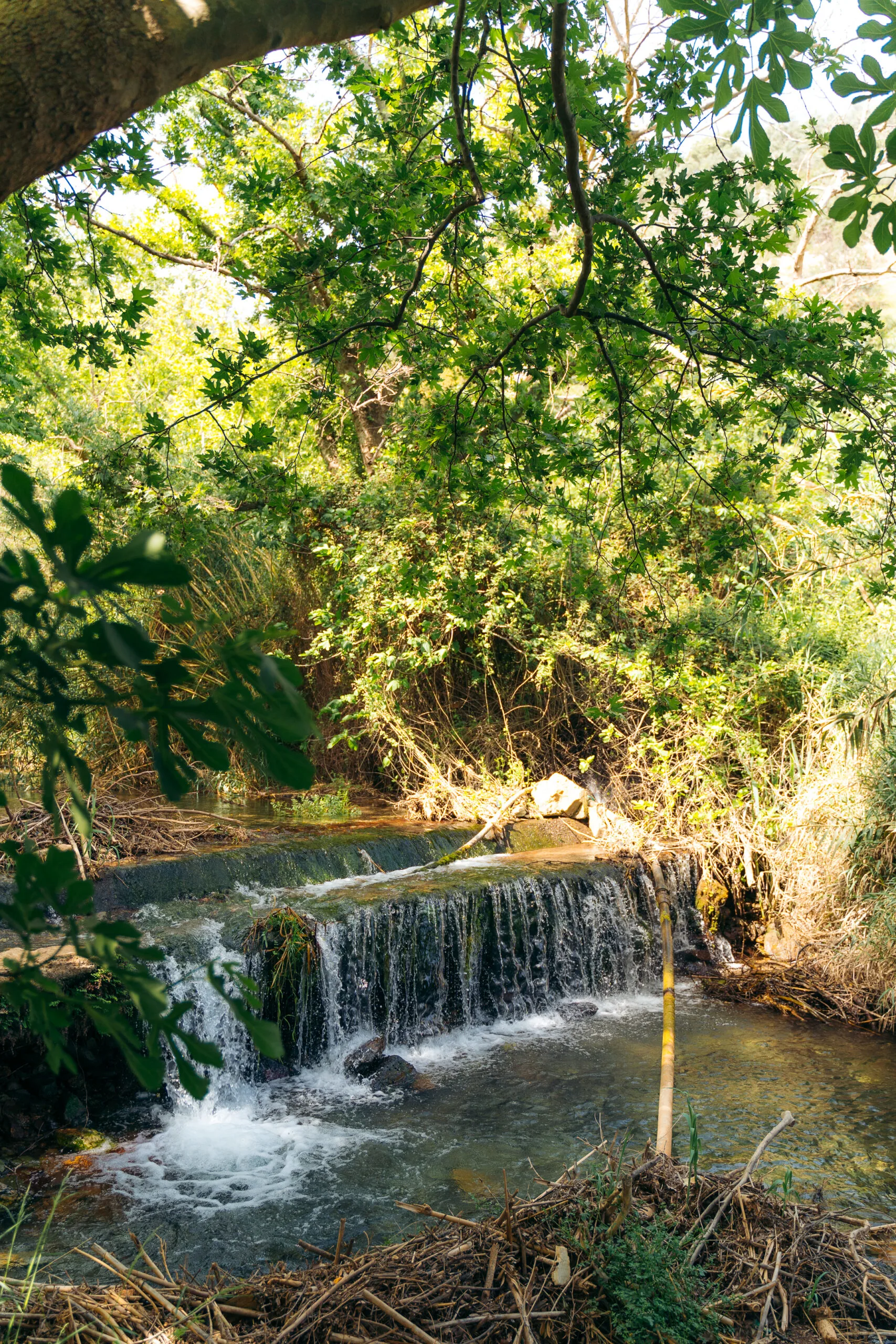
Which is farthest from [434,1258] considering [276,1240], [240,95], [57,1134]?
[240,95]

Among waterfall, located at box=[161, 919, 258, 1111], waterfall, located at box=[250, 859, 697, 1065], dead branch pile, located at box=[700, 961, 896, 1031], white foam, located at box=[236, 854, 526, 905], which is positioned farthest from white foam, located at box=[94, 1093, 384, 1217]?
dead branch pile, located at box=[700, 961, 896, 1031]

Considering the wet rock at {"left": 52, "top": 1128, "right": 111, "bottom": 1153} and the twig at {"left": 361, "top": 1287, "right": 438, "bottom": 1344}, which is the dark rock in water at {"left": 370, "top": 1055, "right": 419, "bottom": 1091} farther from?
the twig at {"left": 361, "top": 1287, "right": 438, "bottom": 1344}

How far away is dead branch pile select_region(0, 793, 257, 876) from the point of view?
5.98 m

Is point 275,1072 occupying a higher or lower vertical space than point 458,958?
lower

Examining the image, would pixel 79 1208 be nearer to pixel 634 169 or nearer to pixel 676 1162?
pixel 676 1162

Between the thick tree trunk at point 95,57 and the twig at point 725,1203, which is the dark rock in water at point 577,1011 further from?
the thick tree trunk at point 95,57

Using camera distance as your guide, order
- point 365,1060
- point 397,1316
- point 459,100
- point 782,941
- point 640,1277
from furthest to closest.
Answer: point 782,941 < point 365,1060 < point 459,100 < point 640,1277 < point 397,1316

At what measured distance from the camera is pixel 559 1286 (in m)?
2.27

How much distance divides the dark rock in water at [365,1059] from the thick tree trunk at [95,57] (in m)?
5.16

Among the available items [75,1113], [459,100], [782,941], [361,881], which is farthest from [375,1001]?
[459,100]

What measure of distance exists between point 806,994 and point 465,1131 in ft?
9.93

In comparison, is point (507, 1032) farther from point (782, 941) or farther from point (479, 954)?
point (782, 941)

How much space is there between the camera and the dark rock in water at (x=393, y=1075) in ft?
18.4

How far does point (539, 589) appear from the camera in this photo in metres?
9.38
